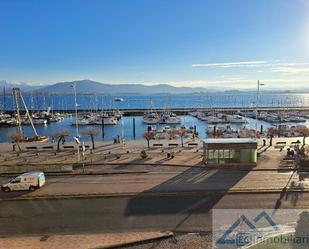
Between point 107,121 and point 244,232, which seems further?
point 107,121

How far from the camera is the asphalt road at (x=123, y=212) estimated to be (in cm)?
1939

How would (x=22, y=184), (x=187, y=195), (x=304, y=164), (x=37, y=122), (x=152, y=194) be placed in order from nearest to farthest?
1. (x=187, y=195)
2. (x=152, y=194)
3. (x=22, y=184)
4. (x=304, y=164)
5. (x=37, y=122)

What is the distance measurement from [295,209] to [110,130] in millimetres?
71876

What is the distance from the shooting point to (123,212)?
21703mm

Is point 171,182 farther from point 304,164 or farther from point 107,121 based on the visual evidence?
point 107,121

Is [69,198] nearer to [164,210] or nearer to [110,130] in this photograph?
[164,210]

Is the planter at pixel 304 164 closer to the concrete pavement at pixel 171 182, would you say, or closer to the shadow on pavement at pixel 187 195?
the concrete pavement at pixel 171 182

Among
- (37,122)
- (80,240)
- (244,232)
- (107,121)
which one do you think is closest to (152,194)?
(80,240)

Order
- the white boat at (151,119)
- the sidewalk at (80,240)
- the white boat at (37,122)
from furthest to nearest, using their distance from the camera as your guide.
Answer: the white boat at (37,122)
the white boat at (151,119)
the sidewalk at (80,240)

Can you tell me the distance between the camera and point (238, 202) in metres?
23.2

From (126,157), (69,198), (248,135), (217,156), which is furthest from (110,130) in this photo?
(69,198)

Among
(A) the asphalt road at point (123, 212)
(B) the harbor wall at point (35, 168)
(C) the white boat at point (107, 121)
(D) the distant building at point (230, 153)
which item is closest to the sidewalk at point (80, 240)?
(A) the asphalt road at point (123, 212)

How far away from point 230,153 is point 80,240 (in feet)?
66.3

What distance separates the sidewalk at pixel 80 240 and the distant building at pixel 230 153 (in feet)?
54.2
